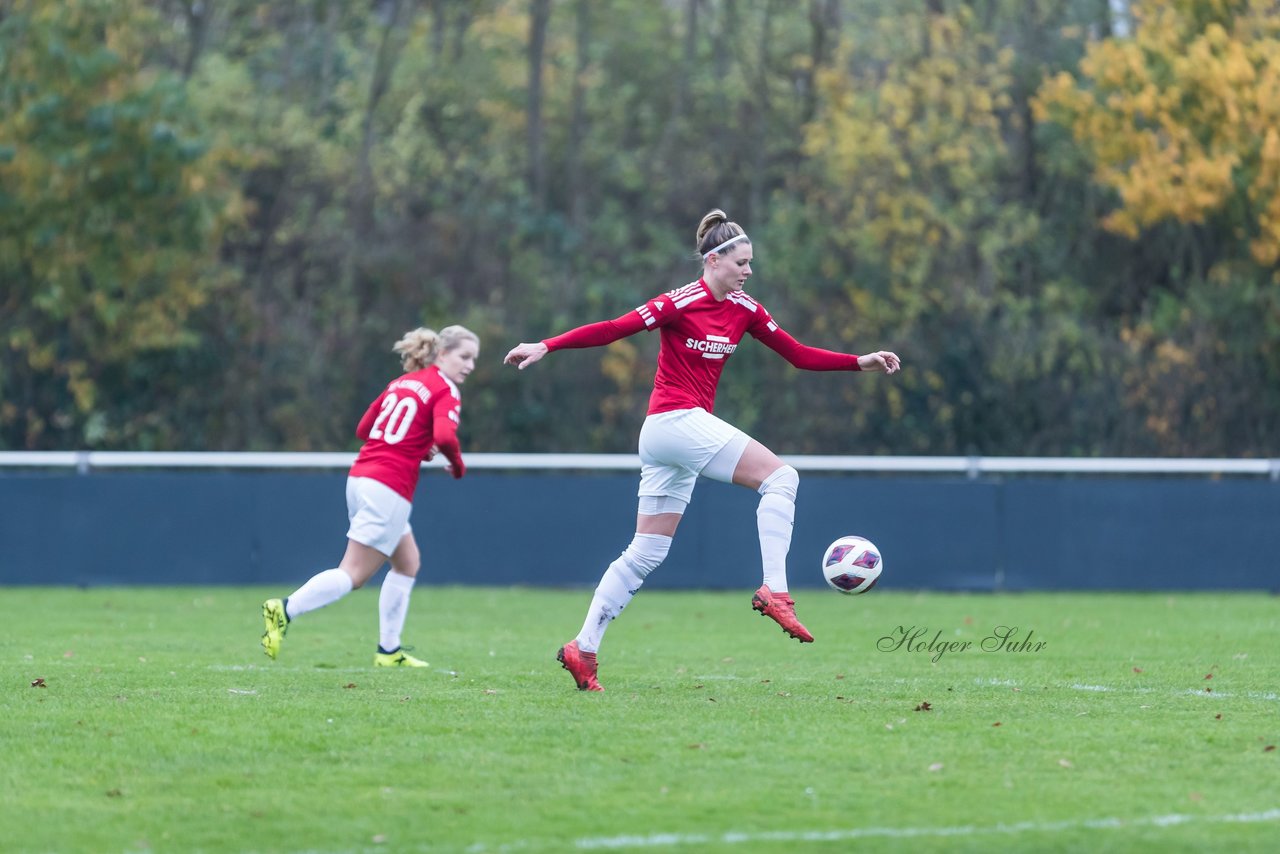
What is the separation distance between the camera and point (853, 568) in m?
9.47

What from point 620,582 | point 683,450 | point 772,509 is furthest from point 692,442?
point 620,582

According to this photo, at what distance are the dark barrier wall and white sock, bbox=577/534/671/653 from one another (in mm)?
10207

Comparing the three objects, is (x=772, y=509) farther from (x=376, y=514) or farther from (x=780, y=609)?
(x=376, y=514)

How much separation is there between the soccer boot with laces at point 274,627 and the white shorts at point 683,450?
212 cm

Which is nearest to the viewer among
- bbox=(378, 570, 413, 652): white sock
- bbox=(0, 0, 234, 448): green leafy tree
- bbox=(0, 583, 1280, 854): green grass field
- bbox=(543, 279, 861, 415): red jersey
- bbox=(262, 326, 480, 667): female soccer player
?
bbox=(0, 583, 1280, 854): green grass field

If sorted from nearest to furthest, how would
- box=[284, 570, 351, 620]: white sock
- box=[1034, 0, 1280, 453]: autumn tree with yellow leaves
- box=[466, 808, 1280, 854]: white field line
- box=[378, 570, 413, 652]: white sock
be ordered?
box=[466, 808, 1280, 854]: white field line, box=[284, 570, 351, 620]: white sock, box=[378, 570, 413, 652]: white sock, box=[1034, 0, 1280, 453]: autumn tree with yellow leaves

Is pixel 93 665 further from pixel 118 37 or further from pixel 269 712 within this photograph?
pixel 118 37

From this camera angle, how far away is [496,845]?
5.52 meters

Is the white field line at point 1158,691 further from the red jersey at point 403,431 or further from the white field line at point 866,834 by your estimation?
the red jersey at point 403,431

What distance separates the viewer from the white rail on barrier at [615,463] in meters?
19.1

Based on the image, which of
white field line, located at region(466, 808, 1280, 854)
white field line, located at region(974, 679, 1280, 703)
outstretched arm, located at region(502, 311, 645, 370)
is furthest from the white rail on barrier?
white field line, located at region(466, 808, 1280, 854)

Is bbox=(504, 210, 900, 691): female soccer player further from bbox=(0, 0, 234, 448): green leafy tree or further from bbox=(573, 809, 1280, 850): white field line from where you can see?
bbox=(0, 0, 234, 448): green leafy tree

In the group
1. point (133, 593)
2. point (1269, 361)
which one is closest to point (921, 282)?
point (1269, 361)

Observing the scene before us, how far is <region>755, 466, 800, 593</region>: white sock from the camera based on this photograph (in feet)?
28.2
